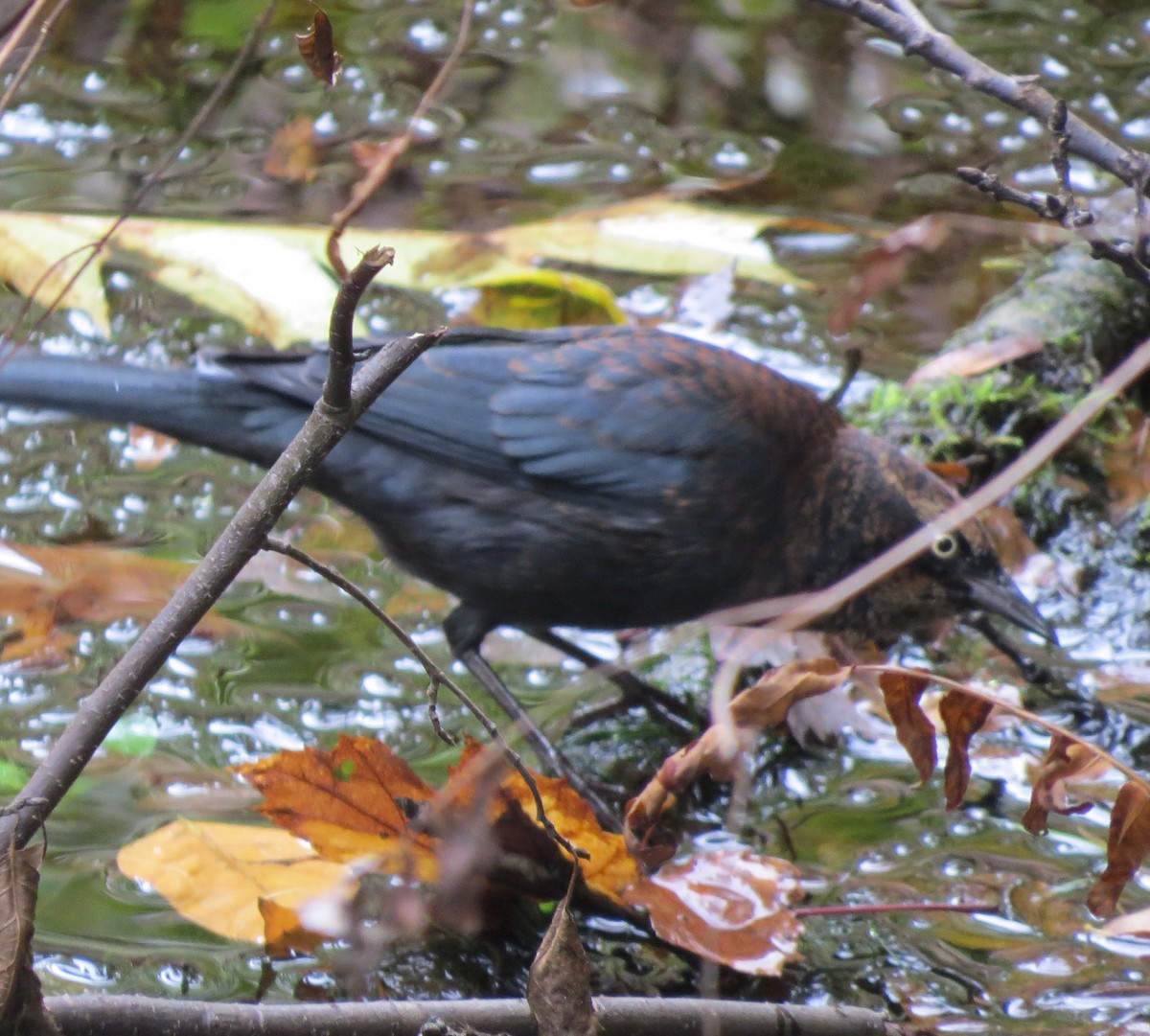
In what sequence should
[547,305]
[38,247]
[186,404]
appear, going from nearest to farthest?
[186,404] < [38,247] < [547,305]

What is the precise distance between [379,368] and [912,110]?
5581 millimetres

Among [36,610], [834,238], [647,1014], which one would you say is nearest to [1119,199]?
[834,238]

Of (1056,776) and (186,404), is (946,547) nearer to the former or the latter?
(1056,776)

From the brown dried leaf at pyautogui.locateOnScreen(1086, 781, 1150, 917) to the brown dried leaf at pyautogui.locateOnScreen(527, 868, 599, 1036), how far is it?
0.81m

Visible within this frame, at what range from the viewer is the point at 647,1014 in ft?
6.39

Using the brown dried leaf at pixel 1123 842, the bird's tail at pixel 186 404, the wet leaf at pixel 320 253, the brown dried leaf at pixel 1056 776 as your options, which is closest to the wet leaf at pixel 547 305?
the wet leaf at pixel 320 253

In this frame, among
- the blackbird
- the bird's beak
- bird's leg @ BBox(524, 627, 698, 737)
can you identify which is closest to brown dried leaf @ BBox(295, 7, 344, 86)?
the blackbird

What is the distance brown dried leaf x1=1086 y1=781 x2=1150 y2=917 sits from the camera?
6.85ft

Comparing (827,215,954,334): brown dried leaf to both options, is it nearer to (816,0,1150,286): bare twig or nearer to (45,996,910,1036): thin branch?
(816,0,1150,286): bare twig

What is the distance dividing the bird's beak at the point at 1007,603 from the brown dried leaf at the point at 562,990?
212 centimetres

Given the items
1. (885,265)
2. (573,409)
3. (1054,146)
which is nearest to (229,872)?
(573,409)

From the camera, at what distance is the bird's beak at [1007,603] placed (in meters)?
3.62

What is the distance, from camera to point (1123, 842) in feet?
7.03

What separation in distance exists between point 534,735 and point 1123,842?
4.92 ft
